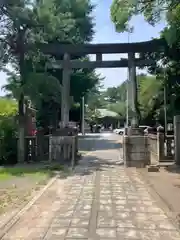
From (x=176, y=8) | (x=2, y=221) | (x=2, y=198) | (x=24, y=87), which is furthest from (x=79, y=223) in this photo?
(x=24, y=87)

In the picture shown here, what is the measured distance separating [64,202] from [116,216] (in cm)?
172

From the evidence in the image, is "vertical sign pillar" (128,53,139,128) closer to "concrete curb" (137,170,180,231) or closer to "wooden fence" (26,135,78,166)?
"wooden fence" (26,135,78,166)

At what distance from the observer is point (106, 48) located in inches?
722

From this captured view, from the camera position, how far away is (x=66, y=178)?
1222 centimetres

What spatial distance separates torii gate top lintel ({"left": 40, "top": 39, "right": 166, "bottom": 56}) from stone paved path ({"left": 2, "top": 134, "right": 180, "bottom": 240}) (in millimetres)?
8875

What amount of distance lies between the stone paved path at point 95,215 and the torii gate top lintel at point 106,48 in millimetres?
8875

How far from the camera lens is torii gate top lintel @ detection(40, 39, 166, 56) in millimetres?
18156

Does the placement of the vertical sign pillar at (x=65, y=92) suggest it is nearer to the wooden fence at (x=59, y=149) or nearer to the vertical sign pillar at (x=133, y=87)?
the wooden fence at (x=59, y=149)

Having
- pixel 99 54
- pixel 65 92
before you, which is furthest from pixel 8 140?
pixel 99 54

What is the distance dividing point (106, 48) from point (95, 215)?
12462 mm

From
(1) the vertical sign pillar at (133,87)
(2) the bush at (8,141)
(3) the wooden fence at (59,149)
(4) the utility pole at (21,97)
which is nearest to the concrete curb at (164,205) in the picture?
(1) the vertical sign pillar at (133,87)

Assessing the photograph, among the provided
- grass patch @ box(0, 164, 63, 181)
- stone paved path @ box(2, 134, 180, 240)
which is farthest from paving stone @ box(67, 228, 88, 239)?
grass patch @ box(0, 164, 63, 181)

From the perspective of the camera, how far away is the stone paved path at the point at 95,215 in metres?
5.86

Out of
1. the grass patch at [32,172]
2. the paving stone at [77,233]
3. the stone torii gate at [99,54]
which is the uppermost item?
the stone torii gate at [99,54]
